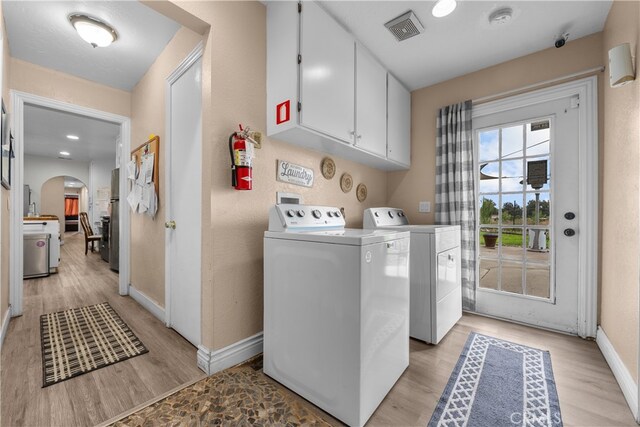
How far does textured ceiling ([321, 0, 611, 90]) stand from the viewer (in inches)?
71.9

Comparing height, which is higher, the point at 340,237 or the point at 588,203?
the point at 588,203

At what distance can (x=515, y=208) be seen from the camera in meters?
2.43

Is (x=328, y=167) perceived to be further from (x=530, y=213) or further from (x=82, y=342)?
(x=82, y=342)

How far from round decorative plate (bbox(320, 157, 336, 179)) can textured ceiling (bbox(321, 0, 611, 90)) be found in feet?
3.22

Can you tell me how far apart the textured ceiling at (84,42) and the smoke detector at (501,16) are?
2.37 meters

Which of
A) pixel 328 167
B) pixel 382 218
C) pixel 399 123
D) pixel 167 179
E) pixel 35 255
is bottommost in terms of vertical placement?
pixel 35 255

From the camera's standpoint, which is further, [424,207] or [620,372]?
[424,207]

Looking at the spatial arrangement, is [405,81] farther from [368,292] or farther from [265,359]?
[265,359]

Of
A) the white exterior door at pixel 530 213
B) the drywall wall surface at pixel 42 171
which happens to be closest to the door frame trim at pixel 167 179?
the white exterior door at pixel 530 213

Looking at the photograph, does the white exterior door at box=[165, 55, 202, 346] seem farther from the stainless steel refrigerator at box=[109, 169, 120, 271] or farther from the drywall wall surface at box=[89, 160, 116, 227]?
the drywall wall surface at box=[89, 160, 116, 227]

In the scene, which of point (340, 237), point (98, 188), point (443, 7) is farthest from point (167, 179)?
point (98, 188)

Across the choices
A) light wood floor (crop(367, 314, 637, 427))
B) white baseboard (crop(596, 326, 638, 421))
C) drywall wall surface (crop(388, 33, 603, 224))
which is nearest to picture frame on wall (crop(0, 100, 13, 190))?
light wood floor (crop(367, 314, 637, 427))

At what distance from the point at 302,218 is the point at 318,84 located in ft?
2.93

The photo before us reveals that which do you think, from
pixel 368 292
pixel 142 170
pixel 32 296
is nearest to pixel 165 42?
pixel 142 170
